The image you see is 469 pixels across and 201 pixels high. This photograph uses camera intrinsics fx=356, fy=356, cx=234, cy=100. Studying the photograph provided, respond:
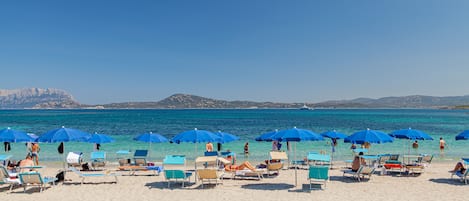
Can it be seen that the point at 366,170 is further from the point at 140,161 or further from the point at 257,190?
the point at 140,161

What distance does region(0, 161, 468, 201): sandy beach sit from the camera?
9156 mm

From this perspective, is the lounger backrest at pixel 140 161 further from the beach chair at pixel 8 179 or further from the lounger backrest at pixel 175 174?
the beach chair at pixel 8 179

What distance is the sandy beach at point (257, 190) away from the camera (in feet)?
30.0

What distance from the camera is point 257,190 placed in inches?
392

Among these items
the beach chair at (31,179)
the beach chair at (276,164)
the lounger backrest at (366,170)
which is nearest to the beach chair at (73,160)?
the beach chair at (31,179)

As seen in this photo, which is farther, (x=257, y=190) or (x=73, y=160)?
(x=73, y=160)

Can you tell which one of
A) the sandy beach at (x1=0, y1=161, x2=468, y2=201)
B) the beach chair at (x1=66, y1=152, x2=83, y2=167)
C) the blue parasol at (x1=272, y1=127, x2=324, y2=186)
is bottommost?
the sandy beach at (x1=0, y1=161, x2=468, y2=201)

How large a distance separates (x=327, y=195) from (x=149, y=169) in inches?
245

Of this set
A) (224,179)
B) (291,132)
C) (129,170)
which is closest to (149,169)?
(129,170)

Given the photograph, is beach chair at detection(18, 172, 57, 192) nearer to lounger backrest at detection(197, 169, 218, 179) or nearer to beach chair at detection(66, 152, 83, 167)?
lounger backrest at detection(197, 169, 218, 179)

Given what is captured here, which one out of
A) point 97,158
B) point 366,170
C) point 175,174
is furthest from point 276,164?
point 97,158

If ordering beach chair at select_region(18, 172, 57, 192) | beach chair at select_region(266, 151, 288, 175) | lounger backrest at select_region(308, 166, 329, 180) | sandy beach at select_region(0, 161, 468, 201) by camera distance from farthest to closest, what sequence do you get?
beach chair at select_region(266, 151, 288, 175) → lounger backrest at select_region(308, 166, 329, 180) → beach chair at select_region(18, 172, 57, 192) → sandy beach at select_region(0, 161, 468, 201)

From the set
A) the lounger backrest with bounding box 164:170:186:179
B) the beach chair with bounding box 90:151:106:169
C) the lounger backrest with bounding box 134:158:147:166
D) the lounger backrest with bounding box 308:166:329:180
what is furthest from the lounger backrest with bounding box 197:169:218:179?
the beach chair with bounding box 90:151:106:169

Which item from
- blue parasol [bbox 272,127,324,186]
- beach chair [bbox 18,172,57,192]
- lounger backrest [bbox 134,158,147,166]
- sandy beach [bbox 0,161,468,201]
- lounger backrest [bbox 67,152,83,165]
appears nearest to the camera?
sandy beach [bbox 0,161,468,201]
